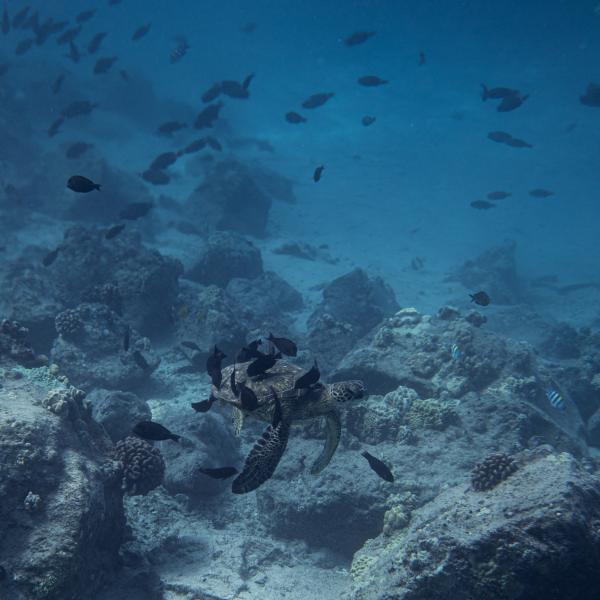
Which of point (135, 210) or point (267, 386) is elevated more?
point (267, 386)

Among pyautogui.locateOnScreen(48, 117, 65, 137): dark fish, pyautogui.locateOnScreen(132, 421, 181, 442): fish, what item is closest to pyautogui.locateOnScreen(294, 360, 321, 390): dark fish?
pyautogui.locateOnScreen(132, 421, 181, 442): fish

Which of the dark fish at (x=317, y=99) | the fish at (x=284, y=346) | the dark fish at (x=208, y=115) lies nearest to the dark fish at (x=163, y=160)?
the dark fish at (x=208, y=115)

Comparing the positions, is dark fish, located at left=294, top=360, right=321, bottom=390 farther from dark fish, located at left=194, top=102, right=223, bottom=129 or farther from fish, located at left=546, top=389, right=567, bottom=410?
dark fish, located at left=194, top=102, right=223, bottom=129

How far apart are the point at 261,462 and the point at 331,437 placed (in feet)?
5.88

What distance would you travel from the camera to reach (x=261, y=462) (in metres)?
4.44

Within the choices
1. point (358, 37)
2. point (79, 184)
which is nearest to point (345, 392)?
point (79, 184)

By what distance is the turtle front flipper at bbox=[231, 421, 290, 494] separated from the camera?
4.29 meters

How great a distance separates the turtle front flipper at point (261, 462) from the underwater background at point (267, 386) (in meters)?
0.03

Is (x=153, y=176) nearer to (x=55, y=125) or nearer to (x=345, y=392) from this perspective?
(x=55, y=125)

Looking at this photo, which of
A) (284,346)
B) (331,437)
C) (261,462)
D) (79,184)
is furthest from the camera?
(79,184)

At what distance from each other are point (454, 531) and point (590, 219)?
11360 cm

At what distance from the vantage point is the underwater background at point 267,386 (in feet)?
14.1

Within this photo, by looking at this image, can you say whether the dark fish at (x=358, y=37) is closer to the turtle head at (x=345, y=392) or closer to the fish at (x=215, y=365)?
the turtle head at (x=345, y=392)

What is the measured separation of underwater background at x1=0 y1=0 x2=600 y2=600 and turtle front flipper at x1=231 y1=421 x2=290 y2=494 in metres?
0.03
